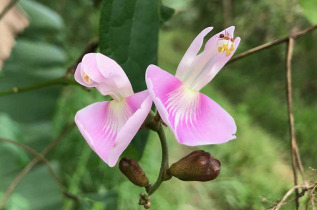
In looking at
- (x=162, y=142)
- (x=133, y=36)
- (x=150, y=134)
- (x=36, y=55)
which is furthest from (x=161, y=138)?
(x=36, y=55)

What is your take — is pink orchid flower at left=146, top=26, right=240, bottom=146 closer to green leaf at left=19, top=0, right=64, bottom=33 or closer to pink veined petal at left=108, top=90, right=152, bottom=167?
pink veined petal at left=108, top=90, right=152, bottom=167

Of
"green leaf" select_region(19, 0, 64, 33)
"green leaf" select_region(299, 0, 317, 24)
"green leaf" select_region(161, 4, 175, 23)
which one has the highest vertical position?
"green leaf" select_region(299, 0, 317, 24)

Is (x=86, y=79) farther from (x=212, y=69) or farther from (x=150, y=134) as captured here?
(x=150, y=134)

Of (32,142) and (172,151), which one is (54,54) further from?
(172,151)

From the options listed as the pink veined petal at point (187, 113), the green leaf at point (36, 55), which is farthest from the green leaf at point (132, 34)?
the green leaf at point (36, 55)

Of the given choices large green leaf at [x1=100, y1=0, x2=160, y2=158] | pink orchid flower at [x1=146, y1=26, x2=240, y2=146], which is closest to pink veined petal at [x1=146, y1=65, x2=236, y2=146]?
pink orchid flower at [x1=146, y1=26, x2=240, y2=146]

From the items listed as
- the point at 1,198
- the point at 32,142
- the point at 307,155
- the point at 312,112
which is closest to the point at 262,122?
the point at 312,112

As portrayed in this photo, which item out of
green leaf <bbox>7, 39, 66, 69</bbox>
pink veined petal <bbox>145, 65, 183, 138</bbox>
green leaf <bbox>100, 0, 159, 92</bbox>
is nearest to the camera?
pink veined petal <bbox>145, 65, 183, 138</bbox>
